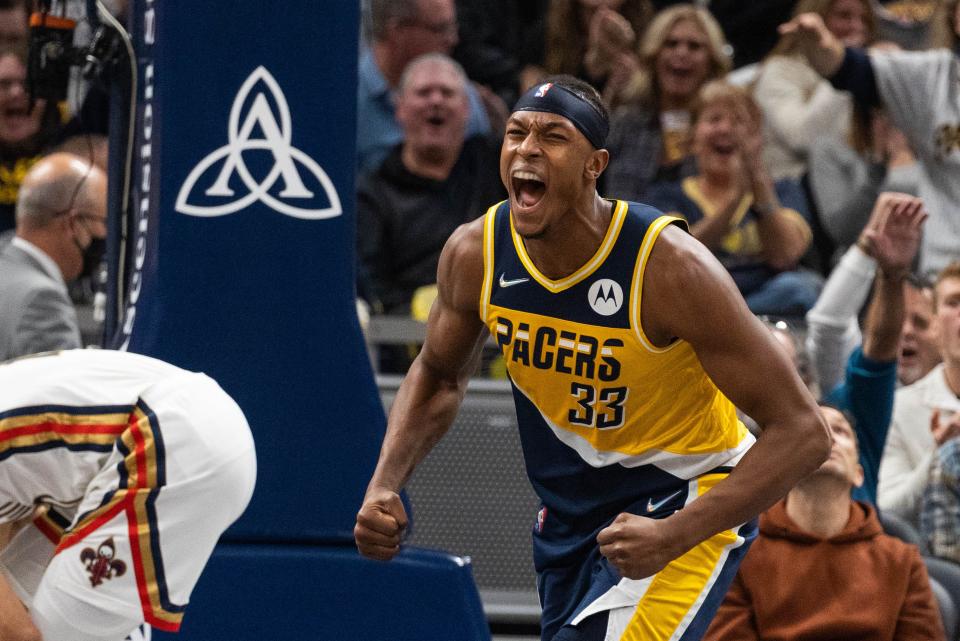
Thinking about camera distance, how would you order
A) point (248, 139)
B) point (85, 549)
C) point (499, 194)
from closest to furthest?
point (85, 549) < point (248, 139) < point (499, 194)

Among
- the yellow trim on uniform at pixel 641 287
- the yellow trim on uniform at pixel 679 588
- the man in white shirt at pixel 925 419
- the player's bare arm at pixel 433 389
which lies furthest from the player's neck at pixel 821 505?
the yellow trim on uniform at pixel 641 287

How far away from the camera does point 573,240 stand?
3389 millimetres

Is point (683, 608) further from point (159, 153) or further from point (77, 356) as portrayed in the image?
point (159, 153)

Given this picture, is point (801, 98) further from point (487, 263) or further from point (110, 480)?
point (110, 480)

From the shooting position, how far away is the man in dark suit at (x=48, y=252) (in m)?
5.23

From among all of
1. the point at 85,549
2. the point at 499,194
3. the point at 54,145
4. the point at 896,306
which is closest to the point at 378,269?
the point at 499,194

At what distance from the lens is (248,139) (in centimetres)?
404

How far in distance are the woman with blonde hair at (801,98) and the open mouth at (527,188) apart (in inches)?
174

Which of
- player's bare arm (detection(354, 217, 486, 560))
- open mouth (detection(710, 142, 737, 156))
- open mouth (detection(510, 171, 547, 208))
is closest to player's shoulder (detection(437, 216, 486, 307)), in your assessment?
player's bare arm (detection(354, 217, 486, 560))

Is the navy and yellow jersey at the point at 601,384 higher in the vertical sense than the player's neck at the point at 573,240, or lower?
lower

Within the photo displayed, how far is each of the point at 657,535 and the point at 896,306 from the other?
2.05 meters

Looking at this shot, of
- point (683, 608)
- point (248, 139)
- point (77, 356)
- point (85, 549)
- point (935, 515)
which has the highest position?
point (248, 139)

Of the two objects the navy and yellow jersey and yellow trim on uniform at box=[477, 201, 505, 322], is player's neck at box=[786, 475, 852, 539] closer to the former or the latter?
the navy and yellow jersey

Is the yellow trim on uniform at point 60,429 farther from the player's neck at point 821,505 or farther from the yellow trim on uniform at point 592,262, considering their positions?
the player's neck at point 821,505
